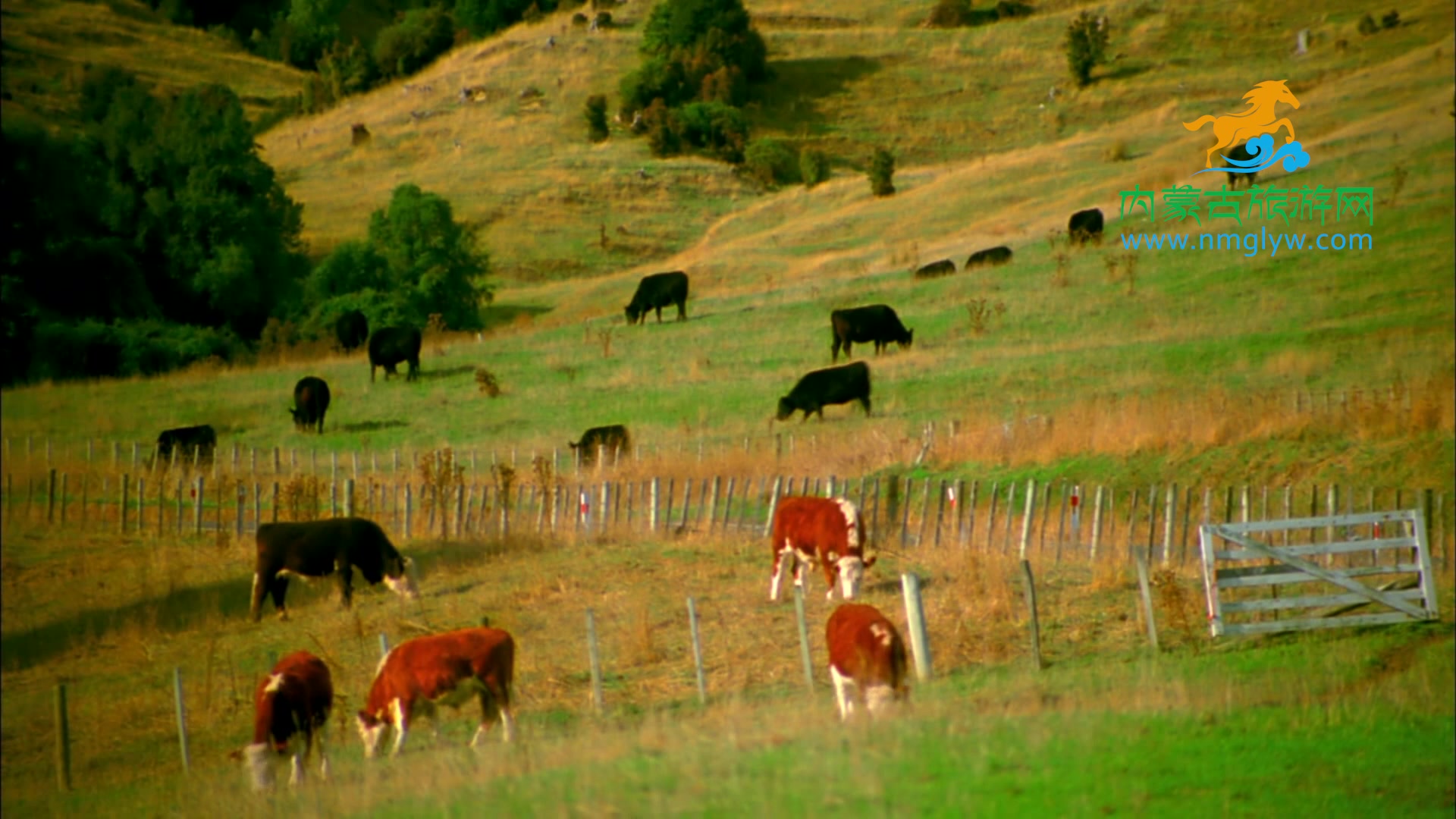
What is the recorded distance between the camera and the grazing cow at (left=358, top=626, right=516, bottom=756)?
41.5 ft

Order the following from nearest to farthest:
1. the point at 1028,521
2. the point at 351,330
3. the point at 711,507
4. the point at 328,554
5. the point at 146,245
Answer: the point at 328,554
the point at 1028,521
the point at 711,507
the point at 146,245
the point at 351,330

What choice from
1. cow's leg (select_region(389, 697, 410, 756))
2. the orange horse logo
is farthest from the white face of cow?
the orange horse logo

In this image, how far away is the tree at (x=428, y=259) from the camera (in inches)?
1919

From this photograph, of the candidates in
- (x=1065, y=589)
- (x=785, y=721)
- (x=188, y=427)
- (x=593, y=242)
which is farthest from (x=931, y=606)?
(x=593, y=242)

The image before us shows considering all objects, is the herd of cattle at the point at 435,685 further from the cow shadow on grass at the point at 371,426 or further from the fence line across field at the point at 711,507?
the cow shadow on grass at the point at 371,426

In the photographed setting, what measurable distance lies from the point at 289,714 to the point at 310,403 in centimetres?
2185

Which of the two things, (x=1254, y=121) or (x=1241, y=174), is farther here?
(x=1254, y=121)

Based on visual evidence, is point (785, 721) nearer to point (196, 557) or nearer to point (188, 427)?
point (196, 557)

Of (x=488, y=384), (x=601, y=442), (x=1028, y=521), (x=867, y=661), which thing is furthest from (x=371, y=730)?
(x=488, y=384)

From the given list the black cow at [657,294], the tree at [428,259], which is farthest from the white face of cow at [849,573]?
the tree at [428,259]

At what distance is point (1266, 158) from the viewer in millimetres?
42719

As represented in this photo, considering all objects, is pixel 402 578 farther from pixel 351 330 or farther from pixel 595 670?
pixel 351 330

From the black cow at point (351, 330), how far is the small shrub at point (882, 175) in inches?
807

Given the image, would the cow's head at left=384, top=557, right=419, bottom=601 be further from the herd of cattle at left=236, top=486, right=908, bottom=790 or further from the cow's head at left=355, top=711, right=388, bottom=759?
the cow's head at left=355, top=711, right=388, bottom=759
